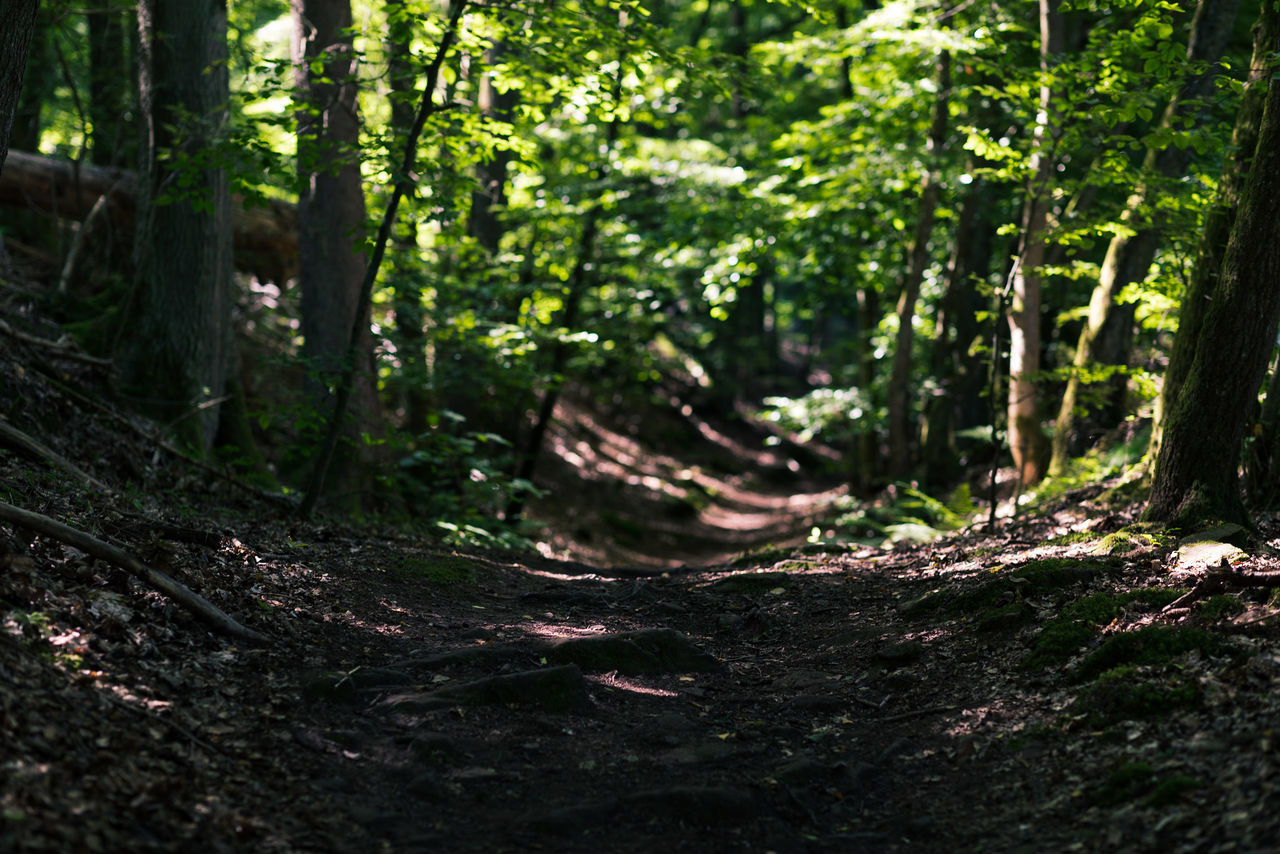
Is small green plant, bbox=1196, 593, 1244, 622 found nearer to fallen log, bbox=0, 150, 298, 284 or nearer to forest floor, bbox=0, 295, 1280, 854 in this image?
forest floor, bbox=0, 295, 1280, 854

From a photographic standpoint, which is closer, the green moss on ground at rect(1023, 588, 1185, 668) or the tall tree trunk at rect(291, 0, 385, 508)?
the green moss on ground at rect(1023, 588, 1185, 668)

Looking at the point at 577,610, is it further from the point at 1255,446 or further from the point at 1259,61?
the point at 1259,61

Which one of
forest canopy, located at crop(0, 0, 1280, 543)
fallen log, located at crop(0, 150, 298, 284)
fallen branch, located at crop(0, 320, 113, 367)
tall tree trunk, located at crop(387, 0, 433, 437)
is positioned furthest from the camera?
fallen log, located at crop(0, 150, 298, 284)

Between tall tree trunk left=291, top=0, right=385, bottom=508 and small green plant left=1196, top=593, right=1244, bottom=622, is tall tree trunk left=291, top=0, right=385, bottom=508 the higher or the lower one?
the higher one

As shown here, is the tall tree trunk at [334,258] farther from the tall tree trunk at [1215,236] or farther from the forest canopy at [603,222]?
the tall tree trunk at [1215,236]

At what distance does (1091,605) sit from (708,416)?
82.7 feet

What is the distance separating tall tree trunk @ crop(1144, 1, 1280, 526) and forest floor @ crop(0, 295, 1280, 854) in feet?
1.30

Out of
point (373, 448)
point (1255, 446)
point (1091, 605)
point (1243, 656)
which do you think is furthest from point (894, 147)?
point (1243, 656)

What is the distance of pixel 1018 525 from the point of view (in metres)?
8.77

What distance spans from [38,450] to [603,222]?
29.7 ft

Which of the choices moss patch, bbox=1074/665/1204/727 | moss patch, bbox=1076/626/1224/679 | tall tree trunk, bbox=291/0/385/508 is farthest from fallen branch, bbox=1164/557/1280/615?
tall tree trunk, bbox=291/0/385/508

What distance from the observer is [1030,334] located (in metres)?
10.7

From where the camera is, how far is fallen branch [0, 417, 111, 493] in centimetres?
610

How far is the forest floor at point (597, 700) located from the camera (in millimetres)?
3393
